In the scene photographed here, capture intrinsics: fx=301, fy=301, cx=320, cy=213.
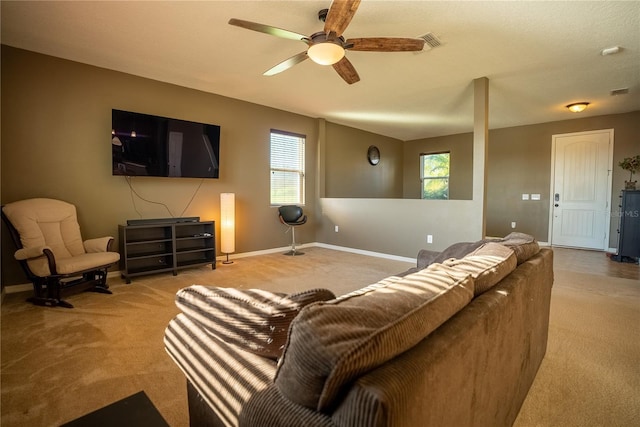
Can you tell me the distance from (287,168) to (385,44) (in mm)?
3463

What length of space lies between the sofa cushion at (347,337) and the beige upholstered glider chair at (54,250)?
3.16 m

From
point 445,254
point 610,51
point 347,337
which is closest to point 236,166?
point 445,254

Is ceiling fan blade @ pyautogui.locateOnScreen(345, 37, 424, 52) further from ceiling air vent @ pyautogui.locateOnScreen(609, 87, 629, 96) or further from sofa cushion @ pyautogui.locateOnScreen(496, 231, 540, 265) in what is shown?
ceiling air vent @ pyautogui.locateOnScreen(609, 87, 629, 96)

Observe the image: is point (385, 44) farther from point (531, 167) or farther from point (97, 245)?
point (531, 167)

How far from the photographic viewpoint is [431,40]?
9.74 feet

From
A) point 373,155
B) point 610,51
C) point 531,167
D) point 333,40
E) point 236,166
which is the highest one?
point 610,51

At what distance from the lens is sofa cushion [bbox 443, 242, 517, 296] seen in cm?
110

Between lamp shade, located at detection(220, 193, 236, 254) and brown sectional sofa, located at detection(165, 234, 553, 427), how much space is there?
11.3 ft

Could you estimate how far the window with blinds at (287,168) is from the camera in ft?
18.1

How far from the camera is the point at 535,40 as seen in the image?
2926 millimetres

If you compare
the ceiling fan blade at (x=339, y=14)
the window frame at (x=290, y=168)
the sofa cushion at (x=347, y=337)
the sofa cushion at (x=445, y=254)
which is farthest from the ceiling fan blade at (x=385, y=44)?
the window frame at (x=290, y=168)

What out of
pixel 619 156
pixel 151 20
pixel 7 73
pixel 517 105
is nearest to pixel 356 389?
pixel 151 20

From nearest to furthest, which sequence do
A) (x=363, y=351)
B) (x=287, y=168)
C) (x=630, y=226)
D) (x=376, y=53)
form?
1. (x=363, y=351)
2. (x=376, y=53)
3. (x=630, y=226)
4. (x=287, y=168)

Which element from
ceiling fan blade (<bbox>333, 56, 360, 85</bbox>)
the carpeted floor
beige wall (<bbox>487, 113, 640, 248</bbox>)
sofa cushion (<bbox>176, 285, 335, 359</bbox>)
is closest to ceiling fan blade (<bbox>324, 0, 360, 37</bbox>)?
ceiling fan blade (<bbox>333, 56, 360, 85</bbox>)
